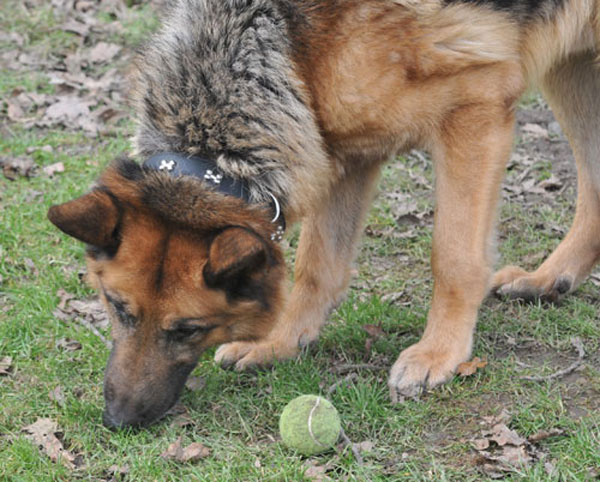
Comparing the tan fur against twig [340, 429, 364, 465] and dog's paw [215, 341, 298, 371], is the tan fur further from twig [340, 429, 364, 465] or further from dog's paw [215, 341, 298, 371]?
twig [340, 429, 364, 465]

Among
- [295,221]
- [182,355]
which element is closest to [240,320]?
[182,355]

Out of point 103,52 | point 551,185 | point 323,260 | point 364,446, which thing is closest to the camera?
point 364,446

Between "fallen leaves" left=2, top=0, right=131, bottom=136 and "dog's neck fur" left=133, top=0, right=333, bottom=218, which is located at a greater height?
"dog's neck fur" left=133, top=0, right=333, bottom=218

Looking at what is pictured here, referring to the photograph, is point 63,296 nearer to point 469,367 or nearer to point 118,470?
point 118,470

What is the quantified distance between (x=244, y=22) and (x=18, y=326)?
2108 mm

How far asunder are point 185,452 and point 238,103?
5.15 ft

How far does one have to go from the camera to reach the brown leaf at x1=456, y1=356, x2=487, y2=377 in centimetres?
397

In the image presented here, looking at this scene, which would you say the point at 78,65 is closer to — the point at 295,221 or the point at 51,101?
the point at 51,101

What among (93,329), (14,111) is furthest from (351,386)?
(14,111)

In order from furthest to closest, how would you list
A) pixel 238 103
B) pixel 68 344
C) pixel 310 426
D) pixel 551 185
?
1. pixel 551 185
2. pixel 68 344
3. pixel 238 103
4. pixel 310 426

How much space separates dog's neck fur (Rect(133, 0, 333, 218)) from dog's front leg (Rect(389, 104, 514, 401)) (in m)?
0.64

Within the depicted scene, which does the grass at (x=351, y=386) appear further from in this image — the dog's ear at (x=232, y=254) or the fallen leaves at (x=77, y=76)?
the fallen leaves at (x=77, y=76)

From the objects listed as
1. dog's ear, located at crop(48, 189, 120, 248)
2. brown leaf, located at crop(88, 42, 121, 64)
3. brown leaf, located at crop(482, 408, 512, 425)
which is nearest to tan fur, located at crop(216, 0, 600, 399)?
brown leaf, located at crop(482, 408, 512, 425)

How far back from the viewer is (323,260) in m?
4.55
